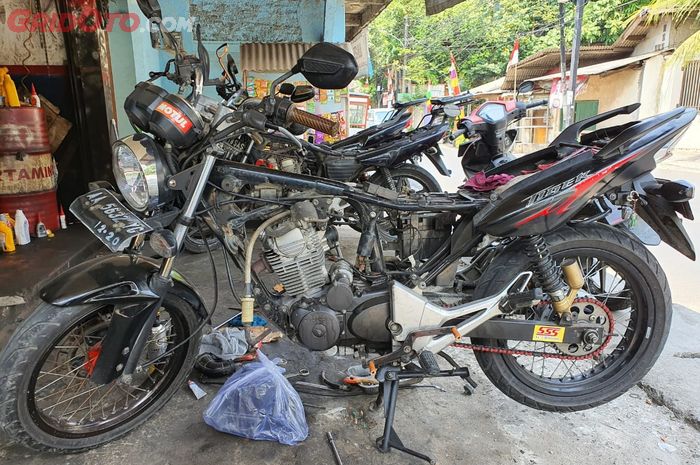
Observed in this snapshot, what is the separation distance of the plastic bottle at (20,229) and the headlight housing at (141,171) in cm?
271

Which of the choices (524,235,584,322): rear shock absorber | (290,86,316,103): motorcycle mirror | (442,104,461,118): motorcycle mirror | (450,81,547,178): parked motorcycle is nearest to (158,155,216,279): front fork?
(290,86,316,103): motorcycle mirror

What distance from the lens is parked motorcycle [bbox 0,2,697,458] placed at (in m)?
1.87

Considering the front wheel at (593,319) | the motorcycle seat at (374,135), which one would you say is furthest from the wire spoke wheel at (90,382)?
the motorcycle seat at (374,135)

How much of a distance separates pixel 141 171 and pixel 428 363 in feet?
4.82

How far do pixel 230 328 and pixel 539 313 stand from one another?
1.83 metres

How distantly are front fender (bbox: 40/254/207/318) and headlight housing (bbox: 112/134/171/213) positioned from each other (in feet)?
0.79

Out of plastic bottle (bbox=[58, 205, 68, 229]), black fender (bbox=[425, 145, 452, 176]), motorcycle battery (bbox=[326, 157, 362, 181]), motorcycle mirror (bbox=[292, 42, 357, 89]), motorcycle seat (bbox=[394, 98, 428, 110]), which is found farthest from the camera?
motorcycle seat (bbox=[394, 98, 428, 110])

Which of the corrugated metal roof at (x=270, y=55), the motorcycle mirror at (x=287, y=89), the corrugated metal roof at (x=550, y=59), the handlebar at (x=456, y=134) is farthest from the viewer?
the corrugated metal roof at (x=550, y=59)

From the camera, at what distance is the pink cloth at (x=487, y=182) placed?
2.22 m

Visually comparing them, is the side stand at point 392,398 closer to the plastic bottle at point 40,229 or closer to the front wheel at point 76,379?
the front wheel at point 76,379

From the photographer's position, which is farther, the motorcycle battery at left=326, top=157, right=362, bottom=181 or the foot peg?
the motorcycle battery at left=326, top=157, right=362, bottom=181

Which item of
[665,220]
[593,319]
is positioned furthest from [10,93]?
[665,220]

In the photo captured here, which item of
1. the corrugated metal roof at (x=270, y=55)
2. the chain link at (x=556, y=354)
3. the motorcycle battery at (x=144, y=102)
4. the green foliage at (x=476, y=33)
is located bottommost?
the chain link at (x=556, y=354)

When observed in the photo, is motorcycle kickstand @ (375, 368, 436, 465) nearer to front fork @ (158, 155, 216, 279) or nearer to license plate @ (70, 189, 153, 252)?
front fork @ (158, 155, 216, 279)
